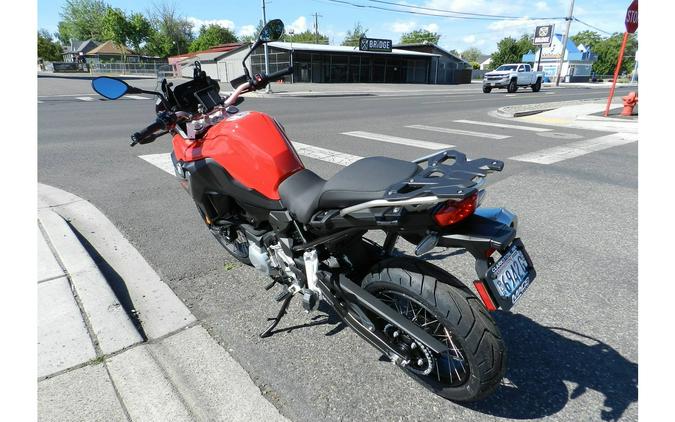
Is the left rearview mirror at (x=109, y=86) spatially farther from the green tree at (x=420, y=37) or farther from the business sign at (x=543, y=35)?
the green tree at (x=420, y=37)

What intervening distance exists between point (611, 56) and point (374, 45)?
192 ft

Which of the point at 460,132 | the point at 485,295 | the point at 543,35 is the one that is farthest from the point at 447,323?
the point at 543,35

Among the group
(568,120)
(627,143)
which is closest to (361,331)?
(627,143)

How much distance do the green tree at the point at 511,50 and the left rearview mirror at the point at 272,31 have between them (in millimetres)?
77869

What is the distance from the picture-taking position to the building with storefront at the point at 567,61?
2413 inches

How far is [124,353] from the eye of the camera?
7.40ft

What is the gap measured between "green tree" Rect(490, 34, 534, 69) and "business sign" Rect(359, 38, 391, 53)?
3912cm

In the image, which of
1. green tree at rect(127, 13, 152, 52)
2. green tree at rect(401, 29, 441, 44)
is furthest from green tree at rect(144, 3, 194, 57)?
green tree at rect(401, 29, 441, 44)

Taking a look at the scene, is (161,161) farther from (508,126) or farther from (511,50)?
(511,50)

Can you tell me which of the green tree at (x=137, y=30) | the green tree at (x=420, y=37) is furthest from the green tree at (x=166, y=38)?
the green tree at (x=420, y=37)

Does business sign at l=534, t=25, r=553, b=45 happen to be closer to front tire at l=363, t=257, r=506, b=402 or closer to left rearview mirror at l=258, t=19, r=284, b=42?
left rearview mirror at l=258, t=19, r=284, b=42
